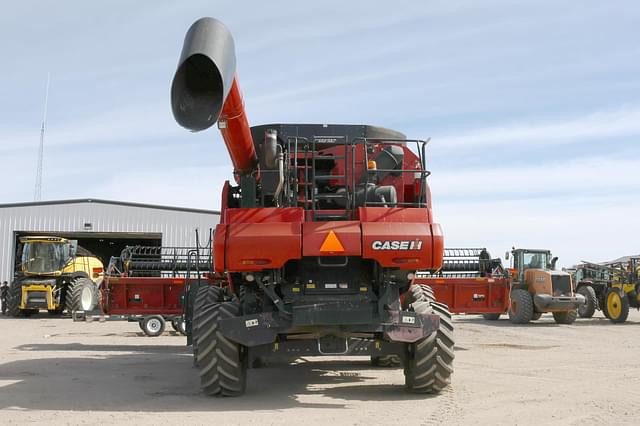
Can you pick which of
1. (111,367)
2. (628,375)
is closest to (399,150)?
(628,375)

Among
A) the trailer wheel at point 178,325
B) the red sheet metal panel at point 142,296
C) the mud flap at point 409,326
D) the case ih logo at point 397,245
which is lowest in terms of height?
the trailer wheel at point 178,325

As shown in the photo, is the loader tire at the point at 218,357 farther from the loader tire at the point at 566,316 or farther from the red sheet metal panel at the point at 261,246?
the loader tire at the point at 566,316

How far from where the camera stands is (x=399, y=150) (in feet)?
29.7

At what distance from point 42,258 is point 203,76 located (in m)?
22.6

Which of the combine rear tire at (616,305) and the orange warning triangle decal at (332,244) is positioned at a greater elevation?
the orange warning triangle decal at (332,244)

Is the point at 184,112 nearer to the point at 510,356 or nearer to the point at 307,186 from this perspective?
the point at 307,186

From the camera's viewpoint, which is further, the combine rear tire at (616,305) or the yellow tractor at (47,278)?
the yellow tractor at (47,278)

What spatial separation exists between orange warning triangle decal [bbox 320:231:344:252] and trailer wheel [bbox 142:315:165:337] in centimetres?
1093

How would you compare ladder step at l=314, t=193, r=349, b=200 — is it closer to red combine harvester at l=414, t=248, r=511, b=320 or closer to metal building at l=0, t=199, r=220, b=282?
red combine harvester at l=414, t=248, r=511, b=320

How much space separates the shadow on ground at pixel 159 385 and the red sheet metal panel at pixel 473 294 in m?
3.39

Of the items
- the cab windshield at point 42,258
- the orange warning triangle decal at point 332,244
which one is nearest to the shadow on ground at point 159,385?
the orange warning triangle decal at point 332,244

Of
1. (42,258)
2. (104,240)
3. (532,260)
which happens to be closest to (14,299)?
(42,258)

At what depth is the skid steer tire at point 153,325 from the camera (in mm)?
17562

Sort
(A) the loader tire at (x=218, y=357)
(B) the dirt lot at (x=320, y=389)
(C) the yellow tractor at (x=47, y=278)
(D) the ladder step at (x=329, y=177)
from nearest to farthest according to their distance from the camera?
1. (B) the dirt lot at (x=320, y=389)
2. (A) the loader tire at (x=218, y=357)
3. (D) the ladder step at (x=329, y=177)
4. (C) the yellow tractor at (x=47, y=278)
